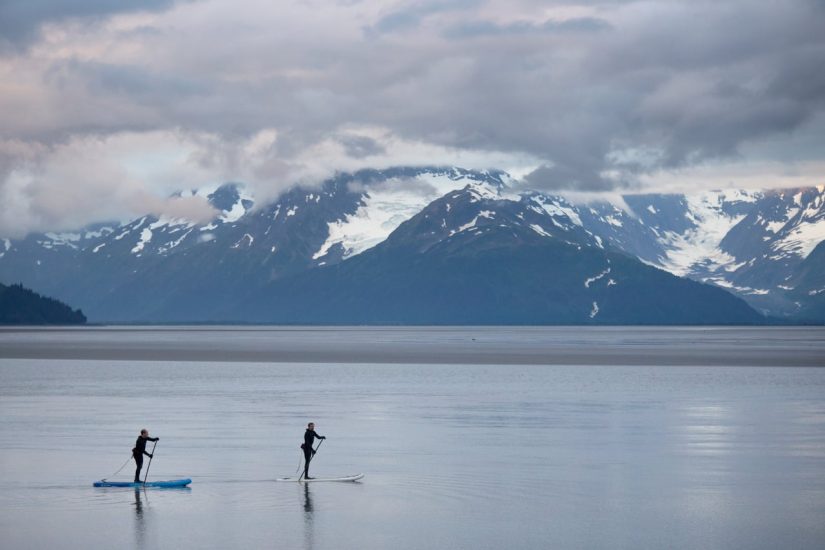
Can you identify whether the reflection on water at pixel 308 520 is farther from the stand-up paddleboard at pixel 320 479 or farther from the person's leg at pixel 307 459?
the person's leg at pixel 307 459

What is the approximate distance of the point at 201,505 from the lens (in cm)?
4647

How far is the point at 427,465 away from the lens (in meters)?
56.5

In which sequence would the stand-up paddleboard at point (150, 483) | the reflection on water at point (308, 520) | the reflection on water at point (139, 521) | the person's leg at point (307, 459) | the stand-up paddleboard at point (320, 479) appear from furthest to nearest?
the person's leg at point (307, 459), the stand-up paddleboard at point (320, 479), the stand-up paddleboard at point (150, 483), the reflection on water at point (139, 521), the reflection on water at point (308, 520)

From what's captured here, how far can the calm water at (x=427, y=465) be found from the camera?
41.3 meters

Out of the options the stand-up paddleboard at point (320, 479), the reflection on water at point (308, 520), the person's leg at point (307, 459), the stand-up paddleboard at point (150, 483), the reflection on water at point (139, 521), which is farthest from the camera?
the person's leg at point (307, 459)

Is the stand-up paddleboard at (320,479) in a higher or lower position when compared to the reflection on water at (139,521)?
higher

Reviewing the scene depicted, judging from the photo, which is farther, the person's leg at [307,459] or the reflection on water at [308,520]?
the person's leg at [307,459]

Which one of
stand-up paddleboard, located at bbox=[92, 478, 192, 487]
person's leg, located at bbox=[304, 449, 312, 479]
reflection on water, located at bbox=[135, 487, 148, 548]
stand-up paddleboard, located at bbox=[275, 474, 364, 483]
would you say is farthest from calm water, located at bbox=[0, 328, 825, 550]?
person's leg, located at bbox=[304, 449, 312, 479]

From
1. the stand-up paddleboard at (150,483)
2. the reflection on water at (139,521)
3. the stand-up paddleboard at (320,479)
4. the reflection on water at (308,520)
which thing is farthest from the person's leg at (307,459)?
the reflection on water at (139,521)

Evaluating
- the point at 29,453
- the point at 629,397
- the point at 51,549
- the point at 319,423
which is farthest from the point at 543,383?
the point at 51,549

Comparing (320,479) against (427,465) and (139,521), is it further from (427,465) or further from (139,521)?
(139,521)

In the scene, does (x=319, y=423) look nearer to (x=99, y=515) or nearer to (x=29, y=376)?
(x=99, y=515)

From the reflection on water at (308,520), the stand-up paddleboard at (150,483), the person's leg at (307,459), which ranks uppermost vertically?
the person's leg at (307,459)

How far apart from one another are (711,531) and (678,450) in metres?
21.7
